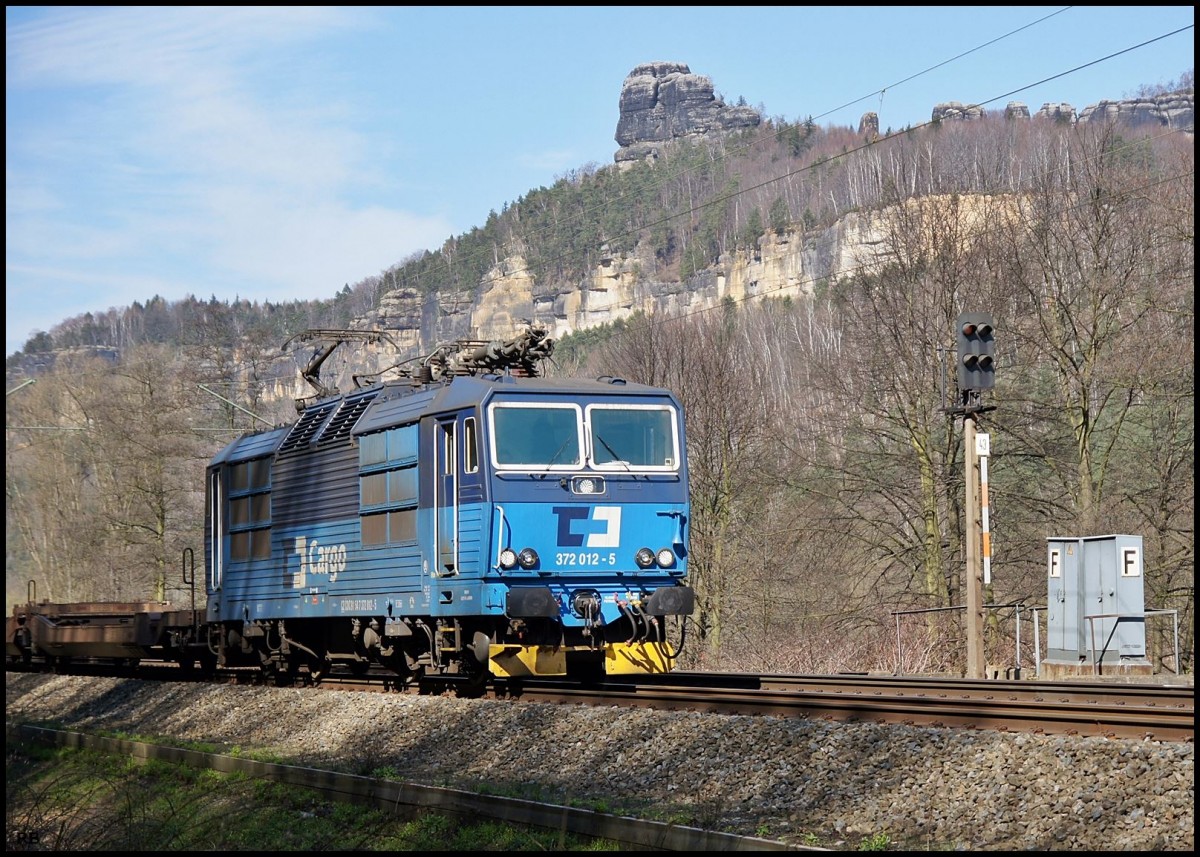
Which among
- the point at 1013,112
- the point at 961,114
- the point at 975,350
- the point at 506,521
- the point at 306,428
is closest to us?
the point at 506,521

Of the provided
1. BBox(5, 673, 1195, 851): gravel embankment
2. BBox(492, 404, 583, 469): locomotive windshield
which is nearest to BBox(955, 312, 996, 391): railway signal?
BBox(492, 404, 583, 469): locomotive windshield

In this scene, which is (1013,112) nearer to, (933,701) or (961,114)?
(961,114)

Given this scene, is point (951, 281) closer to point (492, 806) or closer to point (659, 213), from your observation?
point (492, 806)

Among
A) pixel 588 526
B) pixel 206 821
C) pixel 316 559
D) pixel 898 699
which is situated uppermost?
pixel 588 526

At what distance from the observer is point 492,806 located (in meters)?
9.96

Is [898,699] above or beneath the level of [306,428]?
beneath

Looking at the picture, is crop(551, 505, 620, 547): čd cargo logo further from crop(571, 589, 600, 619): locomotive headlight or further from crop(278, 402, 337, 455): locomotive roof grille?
crop(278, 402, 337, 455): locomotive roof grille

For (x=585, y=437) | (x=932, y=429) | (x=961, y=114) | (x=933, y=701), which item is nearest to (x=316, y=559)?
(x=585, y=437)

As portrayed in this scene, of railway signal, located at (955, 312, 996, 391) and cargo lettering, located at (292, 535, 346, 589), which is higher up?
railway signal, located at (955, 312, 996, 391)

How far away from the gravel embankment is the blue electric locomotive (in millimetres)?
1032

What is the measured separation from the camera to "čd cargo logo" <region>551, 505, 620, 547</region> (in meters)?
15.8

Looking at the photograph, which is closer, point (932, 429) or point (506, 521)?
point (506, 521)

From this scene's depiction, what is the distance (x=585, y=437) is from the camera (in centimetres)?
1630

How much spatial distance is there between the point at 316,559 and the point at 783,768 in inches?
382
